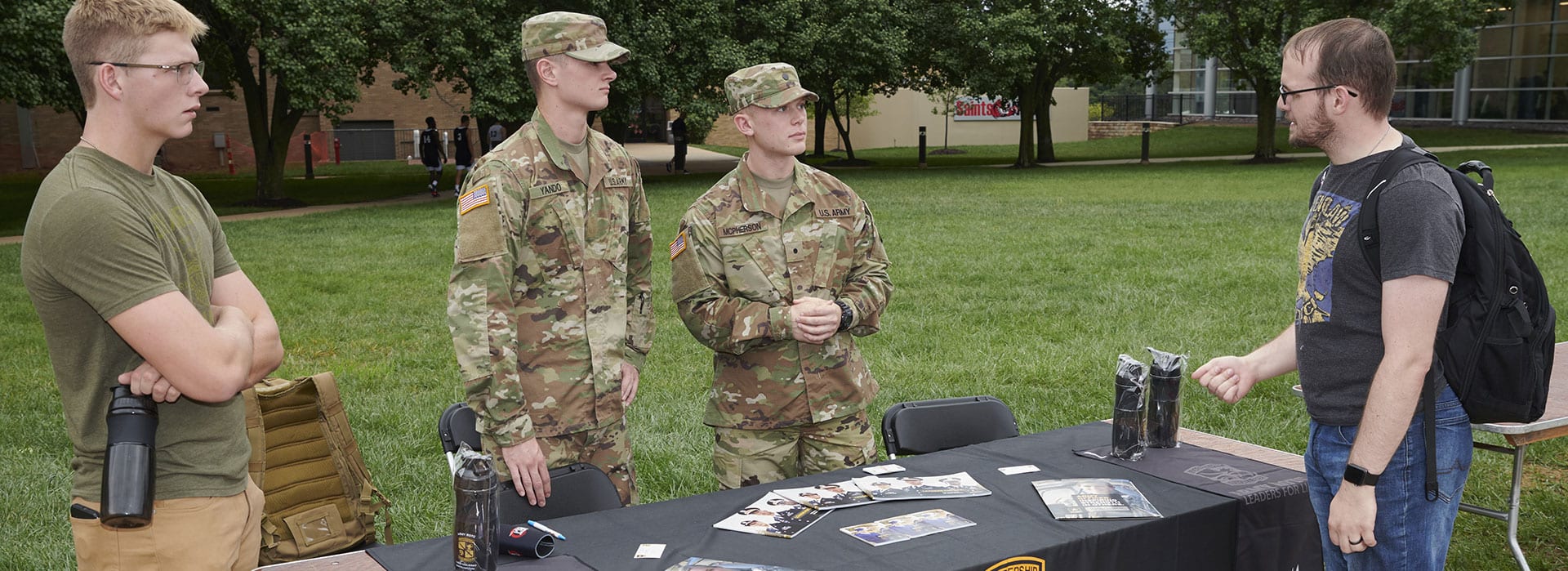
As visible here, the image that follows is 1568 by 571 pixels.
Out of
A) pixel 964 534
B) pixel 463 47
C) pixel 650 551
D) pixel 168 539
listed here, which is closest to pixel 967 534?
pixel 964 534

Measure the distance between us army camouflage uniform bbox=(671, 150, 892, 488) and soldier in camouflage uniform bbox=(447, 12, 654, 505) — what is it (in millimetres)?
281

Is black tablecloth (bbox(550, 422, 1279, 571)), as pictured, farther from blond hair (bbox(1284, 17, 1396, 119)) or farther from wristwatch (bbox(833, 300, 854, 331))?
blond hair (bbox(1284, 17, 1396, 119))

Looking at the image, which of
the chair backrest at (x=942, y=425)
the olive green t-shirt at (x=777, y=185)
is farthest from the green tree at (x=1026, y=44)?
the olive green t-shirt at (x=777, y=185)

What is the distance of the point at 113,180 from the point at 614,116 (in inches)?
871

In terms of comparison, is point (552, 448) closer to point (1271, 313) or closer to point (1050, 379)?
point (1050, 379)

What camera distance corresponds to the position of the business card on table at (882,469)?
339 centimetres

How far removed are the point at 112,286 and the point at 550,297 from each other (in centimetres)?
142

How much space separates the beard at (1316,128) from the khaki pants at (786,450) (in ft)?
5.87

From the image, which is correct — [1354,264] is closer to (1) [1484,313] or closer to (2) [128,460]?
(1) [1484,313]

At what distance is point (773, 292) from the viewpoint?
3.91 metres

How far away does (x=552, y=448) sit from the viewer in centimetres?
364

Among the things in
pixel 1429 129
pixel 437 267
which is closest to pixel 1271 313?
pixel 437 267

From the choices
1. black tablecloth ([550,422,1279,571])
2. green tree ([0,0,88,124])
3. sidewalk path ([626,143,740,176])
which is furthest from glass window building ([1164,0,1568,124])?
black tablecloth ([550,422,1279,571])

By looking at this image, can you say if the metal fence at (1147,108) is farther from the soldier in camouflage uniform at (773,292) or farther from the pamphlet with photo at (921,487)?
the pamphlet with photo at (921,487)
